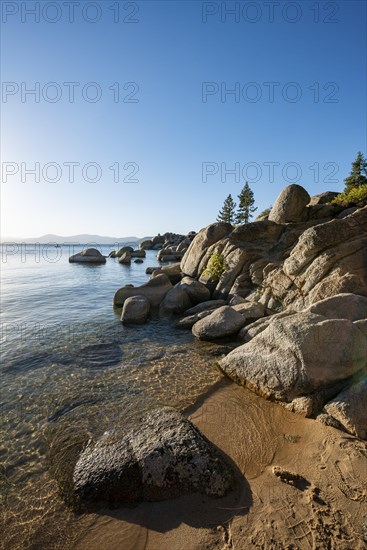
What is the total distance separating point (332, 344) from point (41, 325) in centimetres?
1373

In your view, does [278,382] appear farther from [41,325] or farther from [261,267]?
[41,325]

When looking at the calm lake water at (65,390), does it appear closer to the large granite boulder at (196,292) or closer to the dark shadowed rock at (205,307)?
the dark shadowed rock at (205,307)

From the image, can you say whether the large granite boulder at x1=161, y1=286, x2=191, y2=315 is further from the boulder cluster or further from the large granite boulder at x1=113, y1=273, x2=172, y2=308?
the large granite boulder at x1=113, y1=273, x2=172, y2=308

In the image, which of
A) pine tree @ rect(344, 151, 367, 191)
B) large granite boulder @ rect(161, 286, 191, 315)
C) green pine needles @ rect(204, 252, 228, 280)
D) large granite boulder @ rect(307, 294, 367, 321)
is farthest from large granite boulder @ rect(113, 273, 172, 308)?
pine tree @ rect(344, 151, 367, 191)

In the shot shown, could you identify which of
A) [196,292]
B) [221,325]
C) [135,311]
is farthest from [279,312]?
[135,311]

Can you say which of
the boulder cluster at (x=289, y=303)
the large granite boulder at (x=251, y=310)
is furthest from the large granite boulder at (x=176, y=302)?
the large granite boulder at (x=251, y=310)

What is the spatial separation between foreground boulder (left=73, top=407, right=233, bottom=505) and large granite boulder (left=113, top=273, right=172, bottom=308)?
Answer: 36.5 feet

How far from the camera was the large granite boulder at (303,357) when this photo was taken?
6113 mm

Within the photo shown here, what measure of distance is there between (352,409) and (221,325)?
5972 mm

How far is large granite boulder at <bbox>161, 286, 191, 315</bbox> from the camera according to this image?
1502cm

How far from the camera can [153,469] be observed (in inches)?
171

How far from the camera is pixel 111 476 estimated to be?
14.3 ft

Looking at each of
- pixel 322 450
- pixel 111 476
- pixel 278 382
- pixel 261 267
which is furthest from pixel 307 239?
pixel 111 476

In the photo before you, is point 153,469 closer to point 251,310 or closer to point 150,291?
point 251,310
